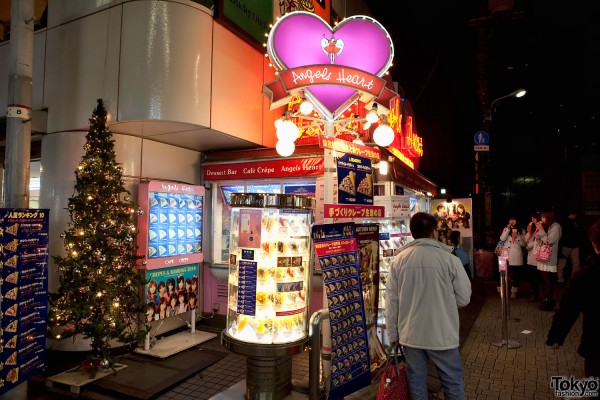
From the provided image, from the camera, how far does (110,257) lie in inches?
220

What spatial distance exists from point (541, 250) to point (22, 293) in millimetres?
10546

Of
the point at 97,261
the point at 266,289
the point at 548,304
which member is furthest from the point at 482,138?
the point at 97,261

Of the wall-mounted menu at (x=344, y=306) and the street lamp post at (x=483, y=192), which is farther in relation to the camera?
the street lamp post at (x=483, y=192)

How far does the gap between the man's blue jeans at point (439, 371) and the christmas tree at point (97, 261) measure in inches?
166

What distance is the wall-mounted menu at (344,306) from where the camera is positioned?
153 inches

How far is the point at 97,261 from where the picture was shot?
5.51 m

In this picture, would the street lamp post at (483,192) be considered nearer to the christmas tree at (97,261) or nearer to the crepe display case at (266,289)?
the crepe display case at (266,289)

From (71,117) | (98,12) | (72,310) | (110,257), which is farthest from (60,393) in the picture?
(98,12)

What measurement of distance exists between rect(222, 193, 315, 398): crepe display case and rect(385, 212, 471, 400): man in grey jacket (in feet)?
4.82

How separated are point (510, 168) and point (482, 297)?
705 inches

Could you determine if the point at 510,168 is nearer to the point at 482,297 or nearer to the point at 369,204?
the point at 482,297

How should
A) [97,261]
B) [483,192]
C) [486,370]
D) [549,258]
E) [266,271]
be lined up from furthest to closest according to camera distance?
[483,192] < [549,258] < [486,370] < [97,261] < [266,271]

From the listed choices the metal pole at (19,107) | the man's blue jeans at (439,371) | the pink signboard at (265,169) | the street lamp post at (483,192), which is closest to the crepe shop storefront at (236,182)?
the pink signboard at (265,169)

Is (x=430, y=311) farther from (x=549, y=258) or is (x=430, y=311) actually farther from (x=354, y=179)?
(x=549, y=258)
